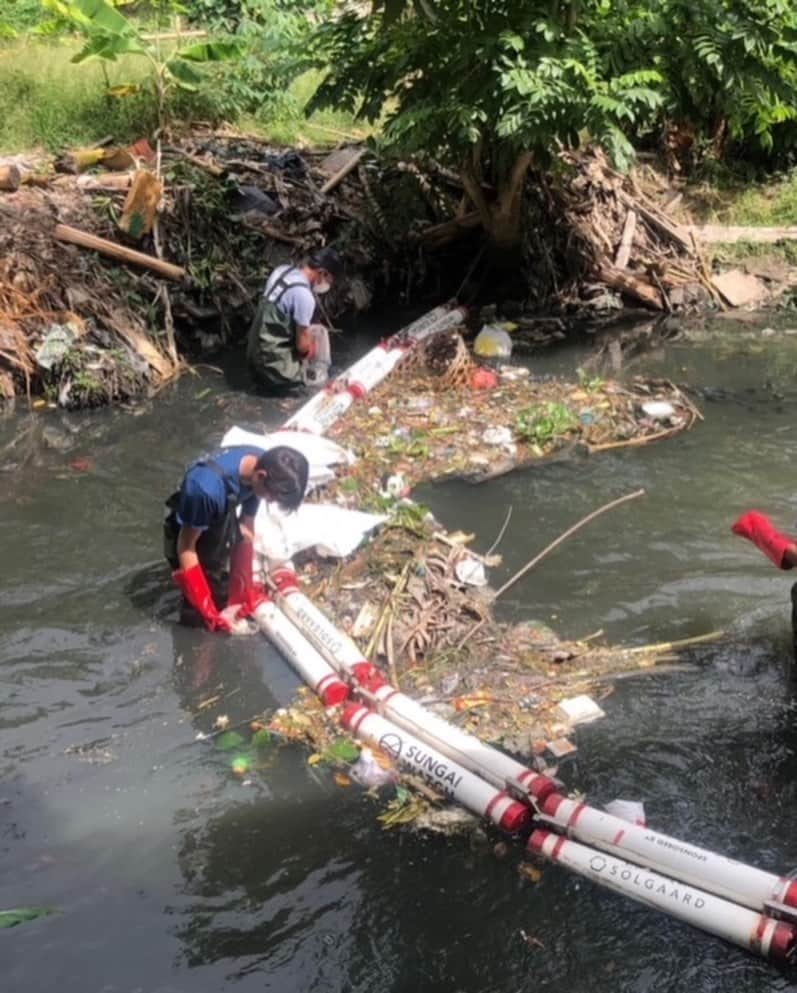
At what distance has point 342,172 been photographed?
11.2 metres

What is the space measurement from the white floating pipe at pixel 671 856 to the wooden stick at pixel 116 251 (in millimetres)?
7031

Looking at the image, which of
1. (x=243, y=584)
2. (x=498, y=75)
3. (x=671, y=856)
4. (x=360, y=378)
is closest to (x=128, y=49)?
(x=498, y=75)

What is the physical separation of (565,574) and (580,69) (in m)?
4.25

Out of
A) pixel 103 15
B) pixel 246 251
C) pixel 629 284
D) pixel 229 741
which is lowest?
pixel 229 741

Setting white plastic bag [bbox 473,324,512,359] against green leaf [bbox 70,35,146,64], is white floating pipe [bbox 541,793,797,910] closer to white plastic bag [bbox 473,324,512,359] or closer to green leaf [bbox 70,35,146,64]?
white plastic bag [bbox 473,324,512,359]

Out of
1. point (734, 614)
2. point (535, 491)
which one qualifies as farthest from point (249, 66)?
point (734, 614)

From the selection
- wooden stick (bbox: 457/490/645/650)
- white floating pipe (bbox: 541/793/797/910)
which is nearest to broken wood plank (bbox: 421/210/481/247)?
wooden stick (bbox: 457/490/645/650)

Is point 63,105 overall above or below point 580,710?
above

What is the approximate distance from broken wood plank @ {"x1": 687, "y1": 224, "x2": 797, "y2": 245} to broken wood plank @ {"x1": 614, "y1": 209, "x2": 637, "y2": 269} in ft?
3.18

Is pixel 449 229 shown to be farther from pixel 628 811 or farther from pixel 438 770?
pixel 628 811

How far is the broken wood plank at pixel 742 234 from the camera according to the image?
1170 centimetres

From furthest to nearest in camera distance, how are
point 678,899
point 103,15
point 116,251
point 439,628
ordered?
point 103,15 → point 116,251 → point 439,628 → point 678,899

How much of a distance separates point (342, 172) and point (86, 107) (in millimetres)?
3272

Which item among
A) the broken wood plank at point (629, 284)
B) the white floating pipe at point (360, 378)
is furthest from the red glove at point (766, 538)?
the broken wood plank at point (629, 284)
